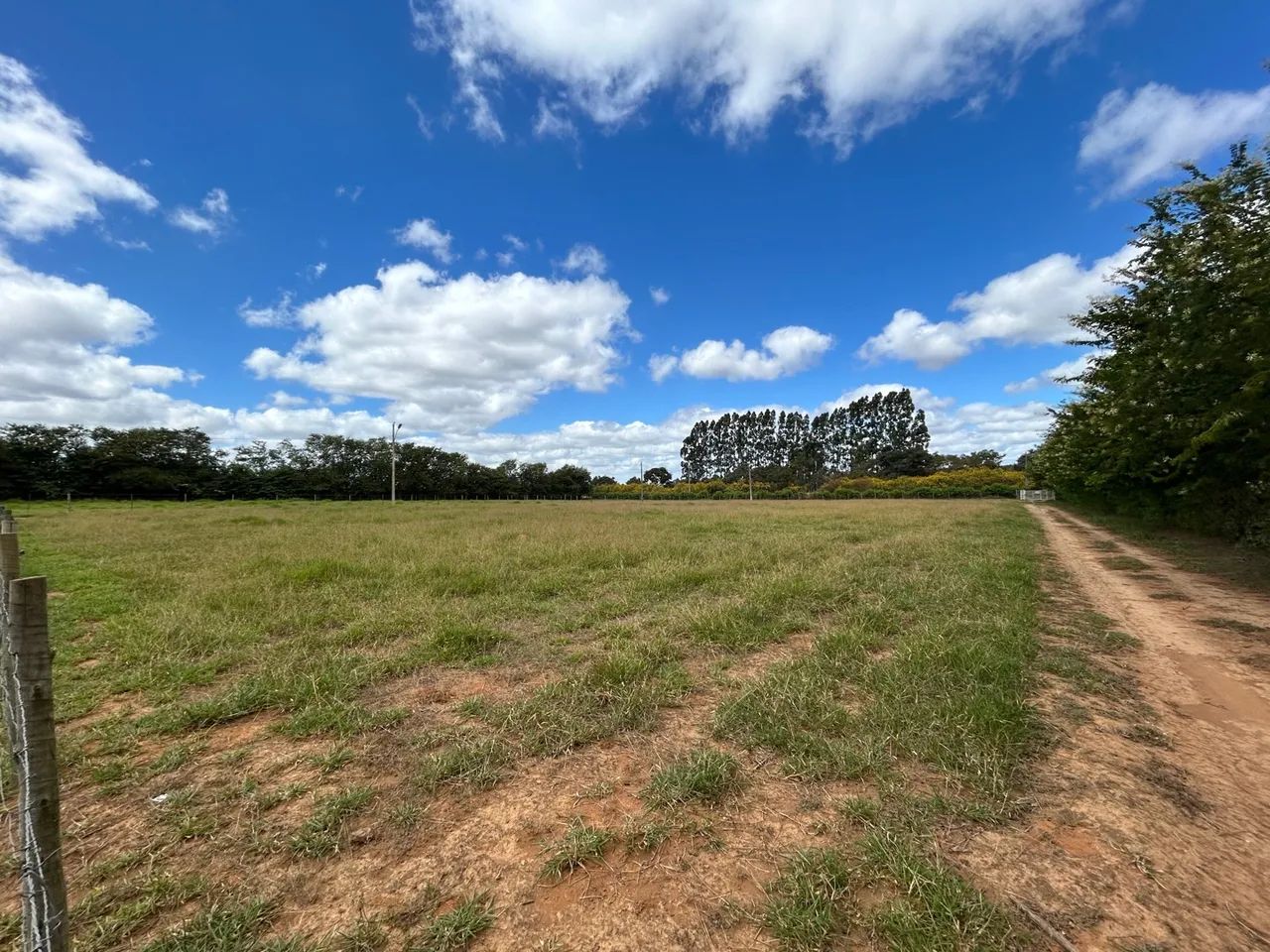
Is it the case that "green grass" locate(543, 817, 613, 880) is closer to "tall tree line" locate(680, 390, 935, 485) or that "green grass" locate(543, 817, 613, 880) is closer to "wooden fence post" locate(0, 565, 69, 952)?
"wooden fence post" locate(0, 565, 69, 952)

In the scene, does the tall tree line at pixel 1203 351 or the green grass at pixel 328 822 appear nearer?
the green grass at pixel 328 822

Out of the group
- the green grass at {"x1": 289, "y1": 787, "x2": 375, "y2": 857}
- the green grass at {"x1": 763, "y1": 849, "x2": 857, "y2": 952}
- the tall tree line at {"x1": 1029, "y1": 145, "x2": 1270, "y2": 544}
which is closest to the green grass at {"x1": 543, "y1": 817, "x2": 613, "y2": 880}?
the green grass at {"x1": 763, "y1": 849, "x2": 857, "y2": 952}

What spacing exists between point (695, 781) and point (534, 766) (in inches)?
40.3

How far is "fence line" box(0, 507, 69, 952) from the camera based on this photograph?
157 cm

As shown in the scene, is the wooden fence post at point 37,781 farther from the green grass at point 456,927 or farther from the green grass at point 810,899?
the green grass at point 810,899

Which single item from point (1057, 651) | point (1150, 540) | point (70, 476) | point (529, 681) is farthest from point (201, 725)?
point (70, 476)

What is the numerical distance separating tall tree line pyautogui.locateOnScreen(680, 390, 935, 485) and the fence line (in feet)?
312

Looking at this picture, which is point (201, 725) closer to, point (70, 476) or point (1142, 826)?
point (1142, 826)

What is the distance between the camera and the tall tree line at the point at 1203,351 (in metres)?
7.55

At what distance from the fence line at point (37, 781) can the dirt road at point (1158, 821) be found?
3.49m

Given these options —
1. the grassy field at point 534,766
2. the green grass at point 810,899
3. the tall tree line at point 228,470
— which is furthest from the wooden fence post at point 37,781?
the tall tree line at point 228,470

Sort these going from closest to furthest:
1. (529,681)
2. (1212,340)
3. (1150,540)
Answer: (529,681) → (1212,340) → (1150,540)

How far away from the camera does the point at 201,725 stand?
3764 millimetres

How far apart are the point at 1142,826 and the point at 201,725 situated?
586 cm
